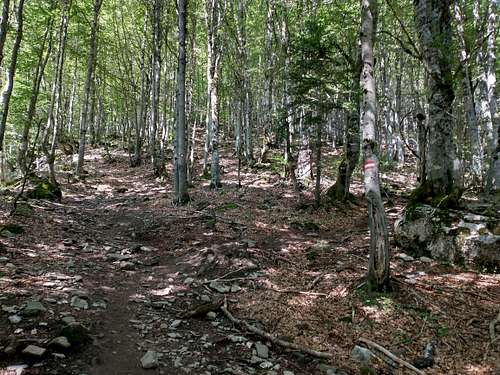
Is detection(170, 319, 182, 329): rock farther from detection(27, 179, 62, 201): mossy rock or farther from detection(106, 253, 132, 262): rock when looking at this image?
detection(27, 179, 62, 201): mossy rock

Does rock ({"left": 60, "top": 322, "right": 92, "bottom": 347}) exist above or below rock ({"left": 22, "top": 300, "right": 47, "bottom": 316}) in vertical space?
below

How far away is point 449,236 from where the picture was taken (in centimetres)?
757

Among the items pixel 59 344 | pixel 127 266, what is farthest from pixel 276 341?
pixel 127 266

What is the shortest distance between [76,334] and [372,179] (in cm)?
488

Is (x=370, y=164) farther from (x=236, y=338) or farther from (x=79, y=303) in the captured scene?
(x=79, y=303)

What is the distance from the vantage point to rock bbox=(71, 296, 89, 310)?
528cm

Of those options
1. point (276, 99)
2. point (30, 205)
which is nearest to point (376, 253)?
point (30, 205)

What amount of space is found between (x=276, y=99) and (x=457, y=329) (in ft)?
84.0

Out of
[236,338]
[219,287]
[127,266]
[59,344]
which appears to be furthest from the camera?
[127,266]

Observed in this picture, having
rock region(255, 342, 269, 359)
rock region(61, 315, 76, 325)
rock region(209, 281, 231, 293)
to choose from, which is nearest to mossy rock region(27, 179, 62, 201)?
rock region(209, 281, 231, 293)

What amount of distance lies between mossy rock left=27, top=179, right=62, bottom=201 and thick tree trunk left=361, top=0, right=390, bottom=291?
38.4 ft

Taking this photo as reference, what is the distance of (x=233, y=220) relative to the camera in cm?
1144

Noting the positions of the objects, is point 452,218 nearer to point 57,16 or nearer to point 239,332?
point 239,332

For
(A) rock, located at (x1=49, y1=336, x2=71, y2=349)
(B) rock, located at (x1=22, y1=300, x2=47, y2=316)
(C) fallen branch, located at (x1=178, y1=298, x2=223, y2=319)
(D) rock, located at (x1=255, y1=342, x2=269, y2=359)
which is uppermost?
(B) rock, located at (x1=22, y1=300, x2=47, y2=316)
